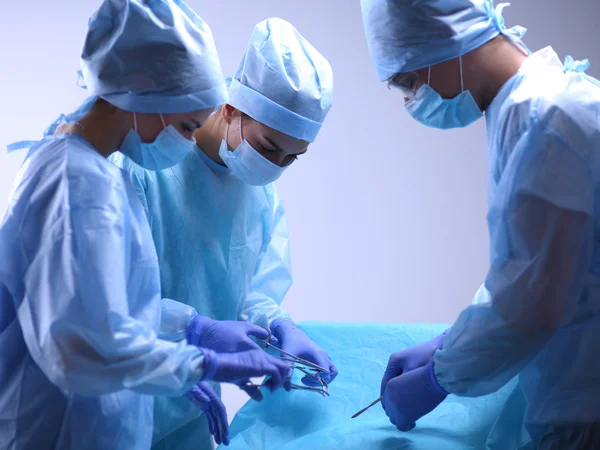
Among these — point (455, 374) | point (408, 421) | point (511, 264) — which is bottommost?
Answer: point (408, 421)

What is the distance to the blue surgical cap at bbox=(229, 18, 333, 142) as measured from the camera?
175 centimetres

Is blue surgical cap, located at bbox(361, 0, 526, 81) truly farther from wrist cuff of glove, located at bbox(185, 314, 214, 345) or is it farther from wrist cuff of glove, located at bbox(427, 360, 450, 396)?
wrist cuff of glove, located at bbox(185, 314, 214, 345)

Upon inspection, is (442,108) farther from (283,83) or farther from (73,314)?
(73,314)

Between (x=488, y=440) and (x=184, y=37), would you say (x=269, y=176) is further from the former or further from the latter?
(x=488, y=440)

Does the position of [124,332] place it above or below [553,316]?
below

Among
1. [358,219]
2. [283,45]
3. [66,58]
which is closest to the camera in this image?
[283,45]

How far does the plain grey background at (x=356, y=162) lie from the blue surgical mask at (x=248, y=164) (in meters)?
1.24

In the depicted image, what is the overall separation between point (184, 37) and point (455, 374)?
0.89 metres

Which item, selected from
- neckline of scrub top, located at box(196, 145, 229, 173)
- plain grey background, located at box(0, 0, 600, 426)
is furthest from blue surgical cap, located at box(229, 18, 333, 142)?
plain grey background, located at box(0, 0, 600, 426)

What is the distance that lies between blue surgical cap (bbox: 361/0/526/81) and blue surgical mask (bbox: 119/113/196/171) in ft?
1.65

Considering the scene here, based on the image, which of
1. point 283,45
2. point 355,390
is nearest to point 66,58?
point 283,45

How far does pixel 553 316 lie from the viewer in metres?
1.25

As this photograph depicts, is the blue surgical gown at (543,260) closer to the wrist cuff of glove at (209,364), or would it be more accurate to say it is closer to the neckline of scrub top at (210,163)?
the wrist cuff of glove at (209,364)

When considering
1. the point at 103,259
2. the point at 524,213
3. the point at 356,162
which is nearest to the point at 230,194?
the point at 103,259
